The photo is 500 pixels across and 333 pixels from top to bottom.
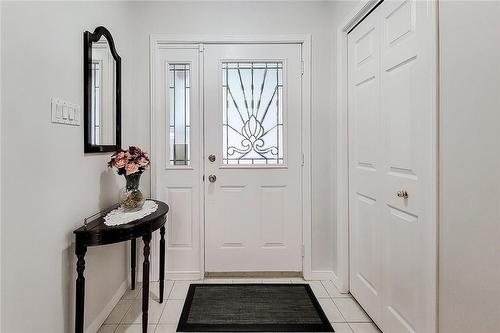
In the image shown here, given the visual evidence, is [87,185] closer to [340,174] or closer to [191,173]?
[191,173]

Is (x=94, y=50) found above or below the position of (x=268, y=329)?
above

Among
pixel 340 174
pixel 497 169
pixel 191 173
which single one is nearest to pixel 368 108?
pixel 340 174

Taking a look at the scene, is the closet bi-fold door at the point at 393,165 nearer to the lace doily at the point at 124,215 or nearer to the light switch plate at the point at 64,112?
the lace doily at the point at 124,215

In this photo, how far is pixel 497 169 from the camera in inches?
39.9

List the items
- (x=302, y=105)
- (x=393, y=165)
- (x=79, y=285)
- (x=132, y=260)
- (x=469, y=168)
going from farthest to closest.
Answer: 1. (x=302, y=105)
2. (x=132, y=260)
3. (x=393, y=165)
4. (x=79, y=285)
5. (x=469, y=168)

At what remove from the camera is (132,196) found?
74.5 inches

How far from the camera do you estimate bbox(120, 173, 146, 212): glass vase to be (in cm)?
189

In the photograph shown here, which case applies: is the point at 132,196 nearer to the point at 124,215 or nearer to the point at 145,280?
the point at 124,215

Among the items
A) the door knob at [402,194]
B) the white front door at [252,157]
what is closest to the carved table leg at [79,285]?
the white front door at [252,157]

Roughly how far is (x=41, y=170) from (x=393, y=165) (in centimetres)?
182

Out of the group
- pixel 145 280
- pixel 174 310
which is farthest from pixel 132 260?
pixel 145 280

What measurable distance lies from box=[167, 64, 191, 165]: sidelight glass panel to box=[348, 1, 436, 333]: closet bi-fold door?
1.41 meters

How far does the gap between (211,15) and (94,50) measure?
1.16 meters

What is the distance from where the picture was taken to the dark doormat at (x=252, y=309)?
195cm
